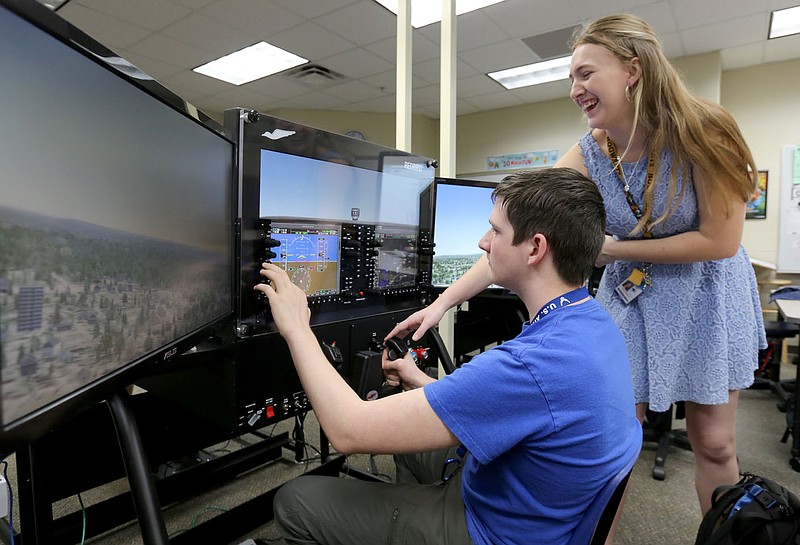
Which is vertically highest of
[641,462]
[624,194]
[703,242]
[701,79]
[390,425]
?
[701,79]

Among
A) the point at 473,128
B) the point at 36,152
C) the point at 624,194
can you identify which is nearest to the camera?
the point at 36,152

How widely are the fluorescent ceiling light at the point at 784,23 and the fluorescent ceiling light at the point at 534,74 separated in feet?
5.19

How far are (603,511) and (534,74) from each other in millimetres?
5088

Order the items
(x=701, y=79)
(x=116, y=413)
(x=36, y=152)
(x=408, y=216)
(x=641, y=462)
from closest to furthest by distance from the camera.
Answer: (x=36, y=152)
(x=116, y=413)
(x=408, y=216)
(x=641, y=462)
(x=701, y=79)

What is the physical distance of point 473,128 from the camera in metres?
6.41

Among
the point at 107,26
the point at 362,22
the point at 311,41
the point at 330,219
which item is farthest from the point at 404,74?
the point at 107,26

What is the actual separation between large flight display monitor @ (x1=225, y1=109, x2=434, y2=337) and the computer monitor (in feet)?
0.83

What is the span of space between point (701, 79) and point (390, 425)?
510 centimetres

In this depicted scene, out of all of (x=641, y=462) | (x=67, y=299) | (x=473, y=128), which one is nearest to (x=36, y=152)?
(x=67, y=299)

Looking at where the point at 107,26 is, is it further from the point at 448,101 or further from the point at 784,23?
the point at 784,23

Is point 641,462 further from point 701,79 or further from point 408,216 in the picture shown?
point 701,79

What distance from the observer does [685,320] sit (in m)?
1.17

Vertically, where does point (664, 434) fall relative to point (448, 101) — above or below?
below

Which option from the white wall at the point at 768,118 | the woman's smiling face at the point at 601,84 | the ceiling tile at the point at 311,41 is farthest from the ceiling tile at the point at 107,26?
the white wall at the point at 768,118
